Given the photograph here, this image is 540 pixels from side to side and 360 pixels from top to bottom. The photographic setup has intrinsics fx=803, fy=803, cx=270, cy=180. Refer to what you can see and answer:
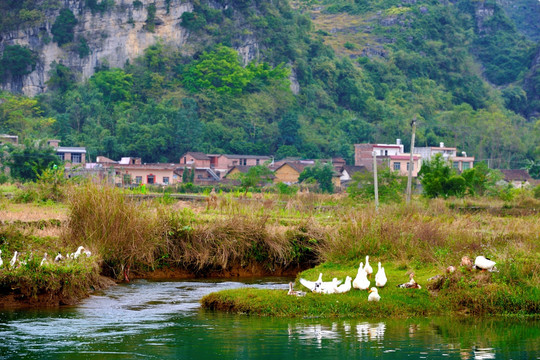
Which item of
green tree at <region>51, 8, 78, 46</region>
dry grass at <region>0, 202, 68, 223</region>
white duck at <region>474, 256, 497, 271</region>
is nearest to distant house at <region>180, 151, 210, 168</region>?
green tree at <region>51, 8, 78, 46</region>

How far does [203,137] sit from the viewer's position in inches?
3829

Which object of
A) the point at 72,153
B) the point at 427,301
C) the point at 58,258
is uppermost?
the point at 72,153

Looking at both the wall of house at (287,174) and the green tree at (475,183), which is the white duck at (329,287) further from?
the wall of house at (287,174)

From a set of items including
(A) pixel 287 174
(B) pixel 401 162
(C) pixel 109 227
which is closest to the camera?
(C) pixel 109 227

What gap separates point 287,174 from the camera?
78.9 meters

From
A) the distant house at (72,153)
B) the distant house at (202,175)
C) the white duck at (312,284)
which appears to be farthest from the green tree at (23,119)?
the white duck at (312,284)

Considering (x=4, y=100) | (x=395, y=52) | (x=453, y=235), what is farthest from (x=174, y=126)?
(x=453, y=235)

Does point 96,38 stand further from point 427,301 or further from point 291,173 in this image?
point 427,301

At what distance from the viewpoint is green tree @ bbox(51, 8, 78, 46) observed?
110688mm

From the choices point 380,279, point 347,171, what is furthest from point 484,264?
point 347,171

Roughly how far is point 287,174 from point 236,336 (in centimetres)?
6468

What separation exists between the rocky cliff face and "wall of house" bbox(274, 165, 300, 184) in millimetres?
40374

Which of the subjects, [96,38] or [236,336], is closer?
[236,336]

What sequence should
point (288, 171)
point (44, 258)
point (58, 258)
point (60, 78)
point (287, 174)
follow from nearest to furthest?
point (44, 258)
point (58, 258)
point (287, 174)
point (288, 171)
point (60, 78)
